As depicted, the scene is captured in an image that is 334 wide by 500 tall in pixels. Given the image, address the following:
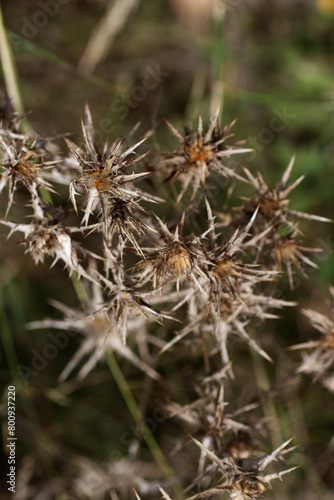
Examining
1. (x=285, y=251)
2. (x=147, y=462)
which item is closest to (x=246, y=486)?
(x=285, y=251)

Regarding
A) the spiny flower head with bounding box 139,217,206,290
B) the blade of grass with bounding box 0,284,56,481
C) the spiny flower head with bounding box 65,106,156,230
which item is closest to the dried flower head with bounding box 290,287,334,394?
the spiny flower head with bounding box 139,217,206,290

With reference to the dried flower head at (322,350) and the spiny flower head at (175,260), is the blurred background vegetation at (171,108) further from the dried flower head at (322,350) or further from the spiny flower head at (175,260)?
the spiny flower head at (175,260)

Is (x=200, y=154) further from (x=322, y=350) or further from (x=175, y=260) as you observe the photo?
(x=322, y=350)

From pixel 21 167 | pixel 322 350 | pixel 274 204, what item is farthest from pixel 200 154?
pixel 322 350

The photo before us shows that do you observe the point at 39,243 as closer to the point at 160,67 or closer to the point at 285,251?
the point at 285,251

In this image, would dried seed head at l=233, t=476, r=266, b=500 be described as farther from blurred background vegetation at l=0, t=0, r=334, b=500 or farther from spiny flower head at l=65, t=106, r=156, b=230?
blurred background vegetation at l=0, t=0, r=334, b=500

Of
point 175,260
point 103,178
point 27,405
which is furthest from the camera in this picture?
point 27,405

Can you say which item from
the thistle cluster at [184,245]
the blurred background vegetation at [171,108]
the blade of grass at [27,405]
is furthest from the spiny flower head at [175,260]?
the blade of grass at [27,405]

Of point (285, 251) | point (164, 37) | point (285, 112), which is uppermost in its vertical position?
point (164, 37)
